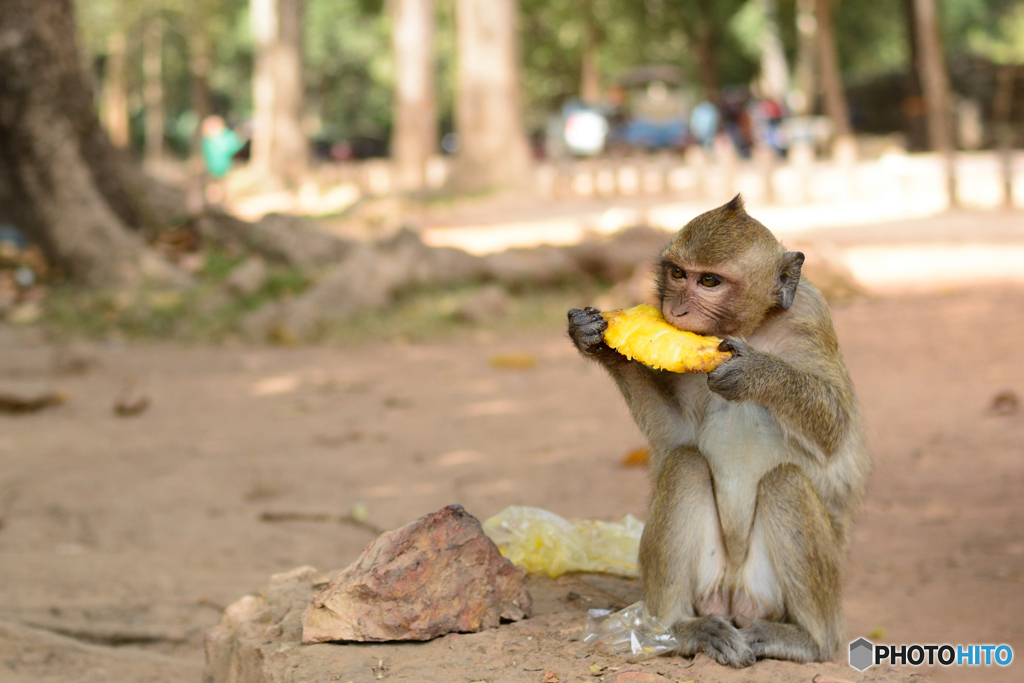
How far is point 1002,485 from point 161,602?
4564 millimetres

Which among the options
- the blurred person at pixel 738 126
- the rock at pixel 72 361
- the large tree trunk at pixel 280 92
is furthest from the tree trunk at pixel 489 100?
the rock at pixel 72 361

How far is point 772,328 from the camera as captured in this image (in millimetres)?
3584

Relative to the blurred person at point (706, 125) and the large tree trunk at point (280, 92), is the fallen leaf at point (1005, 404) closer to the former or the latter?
the large tree trunk at point (280, 92)

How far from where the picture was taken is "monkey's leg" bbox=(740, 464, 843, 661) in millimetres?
3295

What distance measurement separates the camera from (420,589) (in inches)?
133

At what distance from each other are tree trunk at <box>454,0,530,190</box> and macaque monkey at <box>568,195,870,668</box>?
59.3 feet

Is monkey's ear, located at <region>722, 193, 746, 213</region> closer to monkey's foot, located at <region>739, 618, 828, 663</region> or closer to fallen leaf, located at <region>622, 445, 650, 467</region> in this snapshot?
monkey's foot, located at <region>739, 618, 828, 663</region>

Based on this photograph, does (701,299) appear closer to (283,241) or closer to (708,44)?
(283,241)

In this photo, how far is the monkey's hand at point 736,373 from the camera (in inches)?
127

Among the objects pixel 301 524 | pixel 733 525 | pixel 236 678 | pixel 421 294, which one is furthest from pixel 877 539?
pixel 421 294

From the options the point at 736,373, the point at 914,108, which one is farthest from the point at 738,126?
the point at 736,373

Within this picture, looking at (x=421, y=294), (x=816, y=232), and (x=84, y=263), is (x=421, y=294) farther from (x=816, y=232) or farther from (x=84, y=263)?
(x=816, y=232)

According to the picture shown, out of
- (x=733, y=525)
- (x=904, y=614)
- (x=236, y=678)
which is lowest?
(x=904, y=614)

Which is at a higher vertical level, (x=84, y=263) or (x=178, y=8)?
(x=178, y=8)
